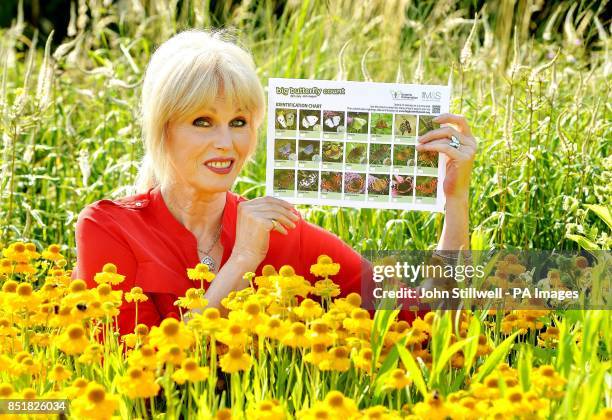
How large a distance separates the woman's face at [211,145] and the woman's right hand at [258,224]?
0.71ft

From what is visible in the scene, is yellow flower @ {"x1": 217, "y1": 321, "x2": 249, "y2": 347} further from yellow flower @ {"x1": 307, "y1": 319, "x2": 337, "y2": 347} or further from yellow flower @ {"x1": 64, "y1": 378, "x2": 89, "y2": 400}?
yellow flower @ {"x1": 64, "y1": 378, "x2": 89, "y2": 400}

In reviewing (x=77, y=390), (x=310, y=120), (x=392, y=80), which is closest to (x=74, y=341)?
(x=77, y=390)

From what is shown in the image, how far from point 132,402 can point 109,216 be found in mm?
986

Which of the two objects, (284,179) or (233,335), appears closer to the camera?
(233,335)

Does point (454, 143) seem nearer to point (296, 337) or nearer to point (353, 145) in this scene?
point (353, 145)

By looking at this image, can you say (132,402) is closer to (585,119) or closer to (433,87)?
(433,87)

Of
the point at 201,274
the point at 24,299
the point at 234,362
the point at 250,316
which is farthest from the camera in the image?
the point at 201,274

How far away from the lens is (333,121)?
2.89 metres

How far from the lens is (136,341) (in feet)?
7.50

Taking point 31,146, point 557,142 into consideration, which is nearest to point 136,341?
point 31,146

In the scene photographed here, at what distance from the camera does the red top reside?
2904 millimetres

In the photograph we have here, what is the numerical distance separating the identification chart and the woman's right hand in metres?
0.15

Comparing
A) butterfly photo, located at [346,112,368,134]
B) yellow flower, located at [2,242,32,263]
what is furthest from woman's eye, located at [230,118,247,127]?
yellow flower, located at [2,242,32,263]

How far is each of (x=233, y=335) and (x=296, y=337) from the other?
0.14 meters
